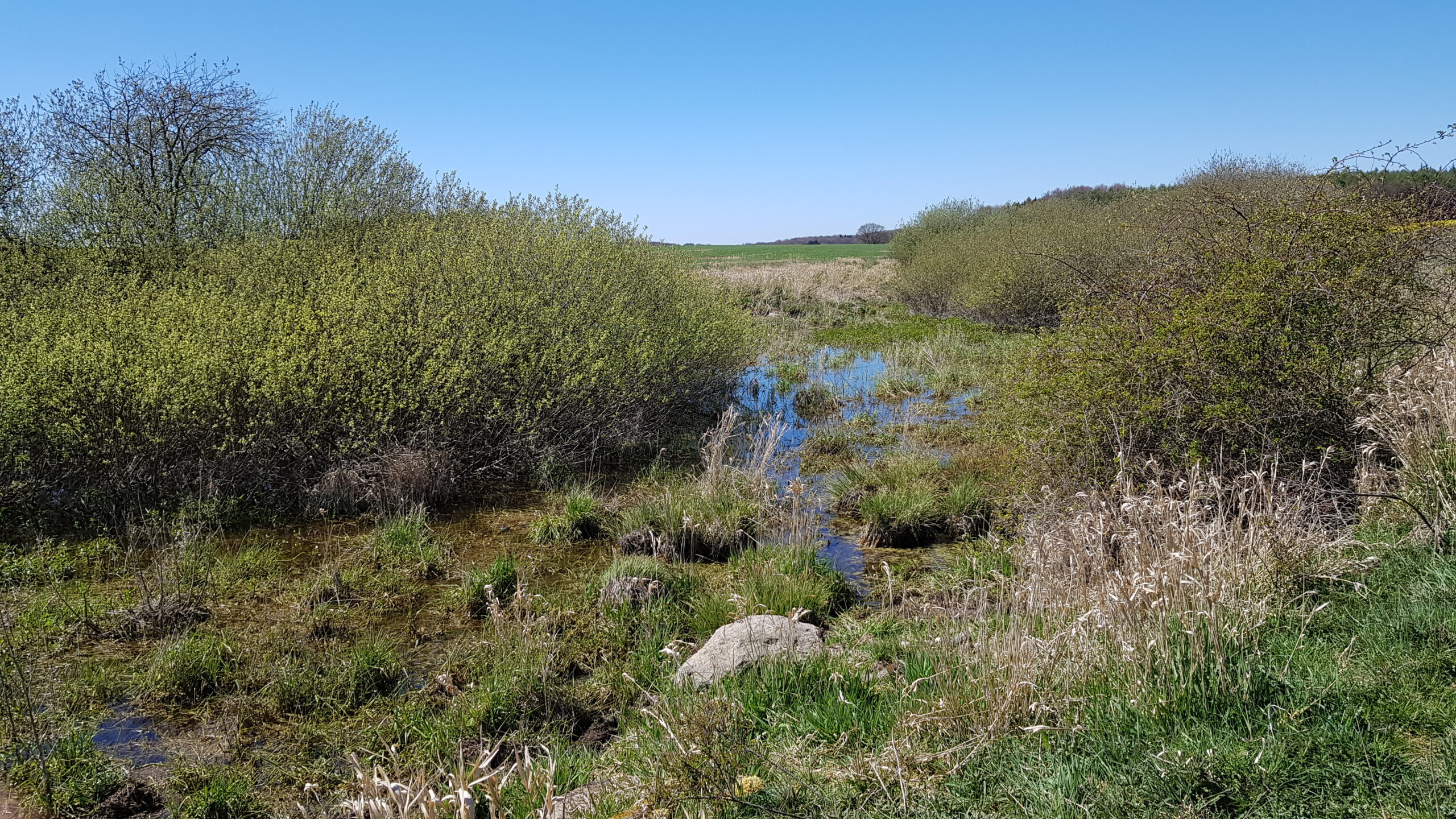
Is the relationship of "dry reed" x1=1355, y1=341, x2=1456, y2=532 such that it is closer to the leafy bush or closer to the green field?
the leafy bush

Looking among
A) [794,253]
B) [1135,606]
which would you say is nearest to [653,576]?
[1135,606]

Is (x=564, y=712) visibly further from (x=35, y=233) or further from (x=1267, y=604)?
(x=35, y=233)

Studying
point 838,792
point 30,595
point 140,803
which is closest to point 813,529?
point 838,792

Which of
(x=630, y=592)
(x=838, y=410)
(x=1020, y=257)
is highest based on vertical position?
(x=1020, y=257)

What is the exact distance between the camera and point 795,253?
83875 mm

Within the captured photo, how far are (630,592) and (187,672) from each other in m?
2.79

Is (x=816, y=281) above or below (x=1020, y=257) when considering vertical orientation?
below

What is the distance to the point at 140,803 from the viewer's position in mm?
3822

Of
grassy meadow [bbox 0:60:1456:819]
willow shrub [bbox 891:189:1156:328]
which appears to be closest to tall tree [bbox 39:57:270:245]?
grassy meadow [bbox 0:60:1456:819]

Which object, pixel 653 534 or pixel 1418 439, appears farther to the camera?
pixel 653 534

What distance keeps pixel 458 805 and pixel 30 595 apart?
5.20m

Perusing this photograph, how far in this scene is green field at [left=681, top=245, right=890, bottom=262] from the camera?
220 ft

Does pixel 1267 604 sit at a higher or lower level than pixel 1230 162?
lower

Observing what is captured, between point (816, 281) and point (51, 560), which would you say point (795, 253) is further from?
point (51, 560)
